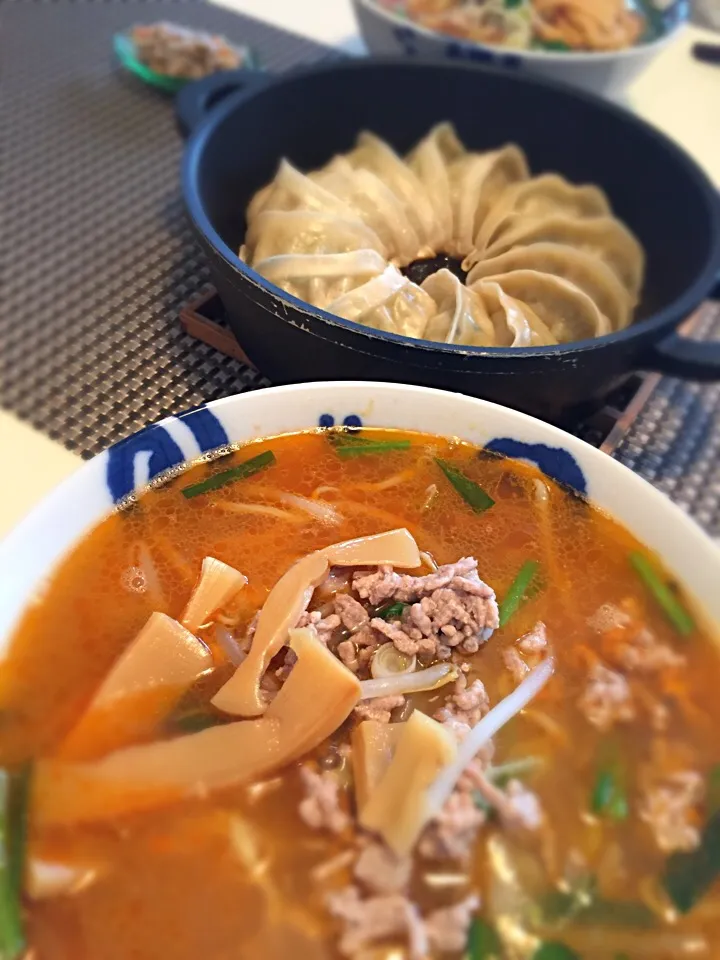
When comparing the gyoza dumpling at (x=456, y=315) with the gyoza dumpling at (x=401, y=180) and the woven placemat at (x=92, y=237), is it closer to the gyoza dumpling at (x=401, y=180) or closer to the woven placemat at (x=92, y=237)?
the gyoza dumpling at (x=401, y=180)

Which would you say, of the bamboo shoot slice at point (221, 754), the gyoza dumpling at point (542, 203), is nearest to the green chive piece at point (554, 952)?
the bamboo shoot slice at point (221, 754)

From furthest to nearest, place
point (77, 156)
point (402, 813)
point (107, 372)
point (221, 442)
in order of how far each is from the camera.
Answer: point (77, 156) → point (107, 372) → point (221, 442) → point (402, 813)

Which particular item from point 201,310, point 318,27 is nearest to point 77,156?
point 201,310

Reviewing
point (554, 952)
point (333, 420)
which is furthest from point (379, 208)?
point (554, 952)

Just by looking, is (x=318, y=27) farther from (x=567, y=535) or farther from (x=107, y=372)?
(x=567, y=535)

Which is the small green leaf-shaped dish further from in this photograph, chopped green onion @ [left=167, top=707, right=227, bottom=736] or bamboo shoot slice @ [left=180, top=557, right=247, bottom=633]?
chopped green onion @ [left=167, top=707, right=227, bottom=736]

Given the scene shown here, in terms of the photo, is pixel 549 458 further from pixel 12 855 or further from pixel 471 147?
pixel 471 147
